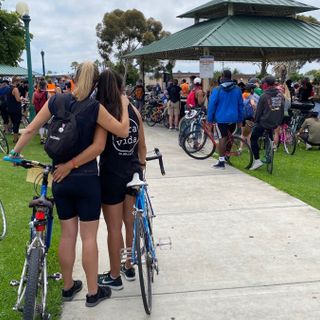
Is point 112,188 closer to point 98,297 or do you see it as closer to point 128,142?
point 128,142

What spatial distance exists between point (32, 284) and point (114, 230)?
969 mm

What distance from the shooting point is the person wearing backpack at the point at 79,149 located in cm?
332

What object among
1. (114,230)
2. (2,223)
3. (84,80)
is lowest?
(2,223)

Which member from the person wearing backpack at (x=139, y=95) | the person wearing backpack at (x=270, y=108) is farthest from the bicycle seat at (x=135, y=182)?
the person wearing backpack at (x=139, y=95)

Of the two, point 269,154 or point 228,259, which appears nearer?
point 228,259

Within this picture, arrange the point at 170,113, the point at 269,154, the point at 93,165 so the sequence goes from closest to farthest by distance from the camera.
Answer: the point at 93,165 → the point at 269,154 → the point at 170,113

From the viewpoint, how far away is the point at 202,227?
5680mm

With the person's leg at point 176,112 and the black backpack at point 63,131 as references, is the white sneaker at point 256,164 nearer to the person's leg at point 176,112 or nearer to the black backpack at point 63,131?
the black backpack at point 63,131

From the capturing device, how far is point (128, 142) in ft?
12.2

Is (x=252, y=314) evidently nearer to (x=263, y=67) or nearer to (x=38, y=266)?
(x=38, y=266)

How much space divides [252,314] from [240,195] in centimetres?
366

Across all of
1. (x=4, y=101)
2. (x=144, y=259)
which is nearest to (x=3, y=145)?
(x=4, y=101)

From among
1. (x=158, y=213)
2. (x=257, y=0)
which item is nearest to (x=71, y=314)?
(x=158, y=213)

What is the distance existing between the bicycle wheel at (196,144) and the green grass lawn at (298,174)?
1.51 meters
